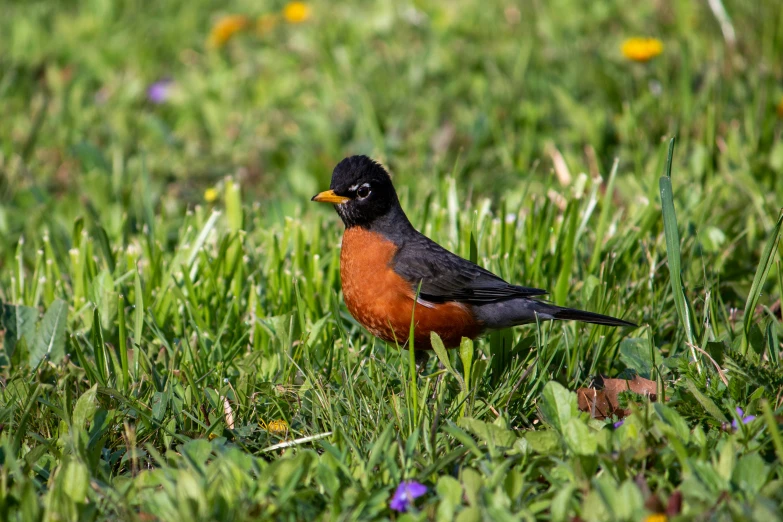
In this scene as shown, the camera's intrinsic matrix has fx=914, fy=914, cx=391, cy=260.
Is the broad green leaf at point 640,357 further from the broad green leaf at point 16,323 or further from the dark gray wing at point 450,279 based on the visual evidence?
the broad green leaf at point 16,323

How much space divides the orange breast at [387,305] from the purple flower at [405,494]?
3.77 feet

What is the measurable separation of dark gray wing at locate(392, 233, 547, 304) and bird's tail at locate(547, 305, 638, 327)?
185 millimetres

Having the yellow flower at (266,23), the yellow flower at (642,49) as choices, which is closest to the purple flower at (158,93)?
the yellow flower at (266,23)

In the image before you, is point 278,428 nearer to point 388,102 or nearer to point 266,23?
point 388,102

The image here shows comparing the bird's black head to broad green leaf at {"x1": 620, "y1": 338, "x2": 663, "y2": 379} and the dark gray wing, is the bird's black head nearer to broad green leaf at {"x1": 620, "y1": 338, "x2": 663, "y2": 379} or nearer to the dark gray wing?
the dark gray wing

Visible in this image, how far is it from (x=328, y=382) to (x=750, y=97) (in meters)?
3.95

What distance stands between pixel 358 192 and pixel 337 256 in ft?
1.68

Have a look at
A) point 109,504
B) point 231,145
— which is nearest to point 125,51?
point 231,145

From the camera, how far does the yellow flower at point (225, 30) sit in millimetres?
8055

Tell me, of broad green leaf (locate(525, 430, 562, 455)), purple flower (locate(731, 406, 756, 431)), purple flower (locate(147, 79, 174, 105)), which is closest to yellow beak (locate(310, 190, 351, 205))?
broad green leaf (locate(525, 430, 562, 455))

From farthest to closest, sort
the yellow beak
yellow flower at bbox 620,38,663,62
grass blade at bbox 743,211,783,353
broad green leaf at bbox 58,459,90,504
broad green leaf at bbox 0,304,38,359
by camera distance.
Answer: yellow flower at bbox 620,38,663,62 → the yellow beak → broad green leaf at bbox 0,304,38,359 → grass blade at bbox 743,211,783,353 → broad green leaf at bbox 58,459,90,504

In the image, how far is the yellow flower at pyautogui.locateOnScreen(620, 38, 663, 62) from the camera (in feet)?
20.8

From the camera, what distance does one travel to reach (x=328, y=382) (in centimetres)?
353

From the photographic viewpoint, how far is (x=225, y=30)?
8.05 m
